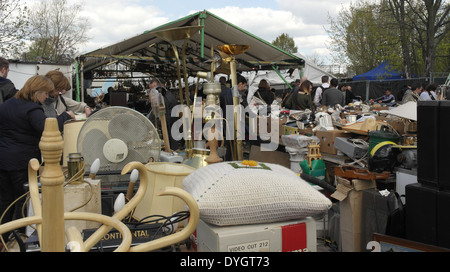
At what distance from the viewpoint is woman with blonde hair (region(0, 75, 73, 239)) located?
2607 mm

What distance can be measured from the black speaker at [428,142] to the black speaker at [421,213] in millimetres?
56

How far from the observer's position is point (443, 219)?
1858mm

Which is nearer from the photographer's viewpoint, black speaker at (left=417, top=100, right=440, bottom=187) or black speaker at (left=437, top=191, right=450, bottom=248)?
black speaker at (left=437, top=191, right=450, bottom=248)

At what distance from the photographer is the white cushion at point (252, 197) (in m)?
1.53

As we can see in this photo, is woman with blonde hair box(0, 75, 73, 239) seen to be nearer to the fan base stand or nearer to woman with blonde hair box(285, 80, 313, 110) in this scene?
the fan base stand

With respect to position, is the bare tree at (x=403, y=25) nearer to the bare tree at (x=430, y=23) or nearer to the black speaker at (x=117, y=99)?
the bare tree at (x=430, y=23)

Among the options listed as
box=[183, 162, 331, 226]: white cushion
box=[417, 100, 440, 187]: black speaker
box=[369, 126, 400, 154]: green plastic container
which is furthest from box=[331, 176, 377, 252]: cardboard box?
box=[183, 162, 331, 226]: white cushion

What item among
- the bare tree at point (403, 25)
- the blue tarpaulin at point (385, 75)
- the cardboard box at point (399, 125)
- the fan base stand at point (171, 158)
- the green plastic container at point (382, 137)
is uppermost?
the bare tree at point (403, 25)

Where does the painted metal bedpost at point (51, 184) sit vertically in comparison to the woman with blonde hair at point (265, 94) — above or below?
below

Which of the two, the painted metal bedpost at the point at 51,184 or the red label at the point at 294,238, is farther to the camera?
the red label at the point at 294,238

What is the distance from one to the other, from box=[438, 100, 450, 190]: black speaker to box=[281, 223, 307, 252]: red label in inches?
32.3

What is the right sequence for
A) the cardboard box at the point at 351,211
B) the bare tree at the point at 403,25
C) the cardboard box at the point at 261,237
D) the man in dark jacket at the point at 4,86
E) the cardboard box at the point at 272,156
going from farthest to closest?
the bare tree at the point at 403,25 → the cardboard box at the point at 272,156 → the man in dark jacket at the point at 4,86 → the cardboard box at the point at 351,211 → the cardboard box at the point at 261,237

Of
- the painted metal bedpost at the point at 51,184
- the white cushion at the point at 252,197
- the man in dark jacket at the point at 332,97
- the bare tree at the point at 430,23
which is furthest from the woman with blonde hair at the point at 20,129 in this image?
the bare tree at the point at 430,23

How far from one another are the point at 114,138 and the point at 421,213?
181 centimetres
